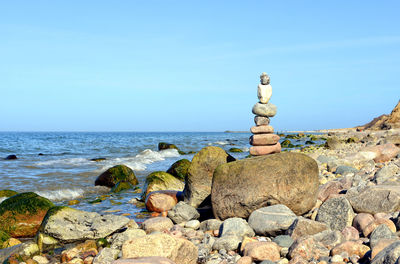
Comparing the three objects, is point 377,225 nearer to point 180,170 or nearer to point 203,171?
point 203,171

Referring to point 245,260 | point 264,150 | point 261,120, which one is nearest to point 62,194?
point 264,150

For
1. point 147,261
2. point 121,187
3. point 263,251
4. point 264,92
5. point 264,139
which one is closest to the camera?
point 147,261

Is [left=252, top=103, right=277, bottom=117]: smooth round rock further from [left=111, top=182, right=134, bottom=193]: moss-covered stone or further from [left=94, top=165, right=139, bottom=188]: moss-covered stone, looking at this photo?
[left=94, top=165, right=139, bottom=188]: moss-covered stone

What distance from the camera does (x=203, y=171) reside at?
32.5 feet

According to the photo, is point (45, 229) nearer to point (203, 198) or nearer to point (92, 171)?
point (203, 198)

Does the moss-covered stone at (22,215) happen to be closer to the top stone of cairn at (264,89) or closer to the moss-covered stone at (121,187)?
the moss-covered stone at (121,187)

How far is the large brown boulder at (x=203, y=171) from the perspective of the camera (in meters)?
9.80

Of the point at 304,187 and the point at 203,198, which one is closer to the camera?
the point at 304,187

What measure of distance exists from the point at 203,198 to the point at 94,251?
3636 mm

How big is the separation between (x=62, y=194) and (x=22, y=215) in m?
4.37

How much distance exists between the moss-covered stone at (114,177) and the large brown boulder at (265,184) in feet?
25.9

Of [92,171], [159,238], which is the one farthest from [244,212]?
[92,171]

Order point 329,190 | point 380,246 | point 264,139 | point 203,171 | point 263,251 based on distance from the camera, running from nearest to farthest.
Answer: point 380,246 < point 263,251 < point 264,139 < point 329,190 < point 203,171

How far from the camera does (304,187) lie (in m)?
8.03
